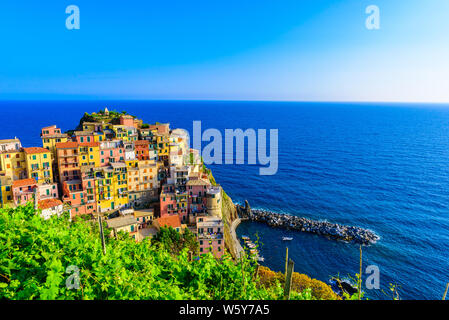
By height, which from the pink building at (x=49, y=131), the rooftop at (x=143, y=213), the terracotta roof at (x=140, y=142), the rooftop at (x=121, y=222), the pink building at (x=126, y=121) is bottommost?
the rooftop at (x=143, y=213)

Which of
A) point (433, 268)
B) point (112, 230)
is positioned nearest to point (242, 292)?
point (112, 230)

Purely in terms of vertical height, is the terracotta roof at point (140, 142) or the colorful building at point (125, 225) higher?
the terracotta roof at point (140, 142)

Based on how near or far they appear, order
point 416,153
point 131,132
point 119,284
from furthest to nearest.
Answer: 1. point 416,153
2. point 131,132
3. point 119,284

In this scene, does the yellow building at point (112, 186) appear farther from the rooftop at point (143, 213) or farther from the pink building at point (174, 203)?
the pink building at point (174, 203)

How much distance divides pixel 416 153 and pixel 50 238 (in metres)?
114

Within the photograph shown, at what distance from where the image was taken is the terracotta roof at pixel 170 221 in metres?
37.6

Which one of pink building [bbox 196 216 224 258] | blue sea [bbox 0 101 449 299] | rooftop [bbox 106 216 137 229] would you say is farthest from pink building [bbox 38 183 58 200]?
blue sea [bbox 0 101 449 299]

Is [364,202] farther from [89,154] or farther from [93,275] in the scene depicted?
[93,275]

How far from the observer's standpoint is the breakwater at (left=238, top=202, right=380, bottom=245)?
45.7 m

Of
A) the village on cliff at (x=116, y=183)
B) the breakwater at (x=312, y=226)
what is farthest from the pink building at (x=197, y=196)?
the breakwater at (x=312, y=226)

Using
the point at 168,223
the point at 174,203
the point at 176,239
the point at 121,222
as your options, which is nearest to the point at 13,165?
the point at 121,222

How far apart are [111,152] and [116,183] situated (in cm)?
542

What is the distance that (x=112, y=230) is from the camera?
3297cm
